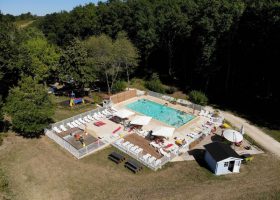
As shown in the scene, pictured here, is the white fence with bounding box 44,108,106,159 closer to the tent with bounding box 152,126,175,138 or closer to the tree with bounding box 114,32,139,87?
the tent with bounding box 152,126,175,138

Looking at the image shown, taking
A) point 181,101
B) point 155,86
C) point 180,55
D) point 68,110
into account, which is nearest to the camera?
point 68,110

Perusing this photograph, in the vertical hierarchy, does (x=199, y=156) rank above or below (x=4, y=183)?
below

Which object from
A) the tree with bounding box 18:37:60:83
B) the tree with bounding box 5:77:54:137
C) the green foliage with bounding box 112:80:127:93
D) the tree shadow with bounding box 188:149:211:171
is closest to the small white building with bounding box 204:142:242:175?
the tree shadow with bounding box 188:149:211:171

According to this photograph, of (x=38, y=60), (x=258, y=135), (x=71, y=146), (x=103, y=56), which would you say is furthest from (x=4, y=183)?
(x=258, y=135)

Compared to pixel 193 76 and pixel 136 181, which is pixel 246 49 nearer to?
pixel 193 76

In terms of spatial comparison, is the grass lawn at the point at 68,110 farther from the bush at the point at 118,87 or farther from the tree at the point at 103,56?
the tree at the point at 103,56

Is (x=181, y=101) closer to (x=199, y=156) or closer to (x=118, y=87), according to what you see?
(x=118, y=87)
